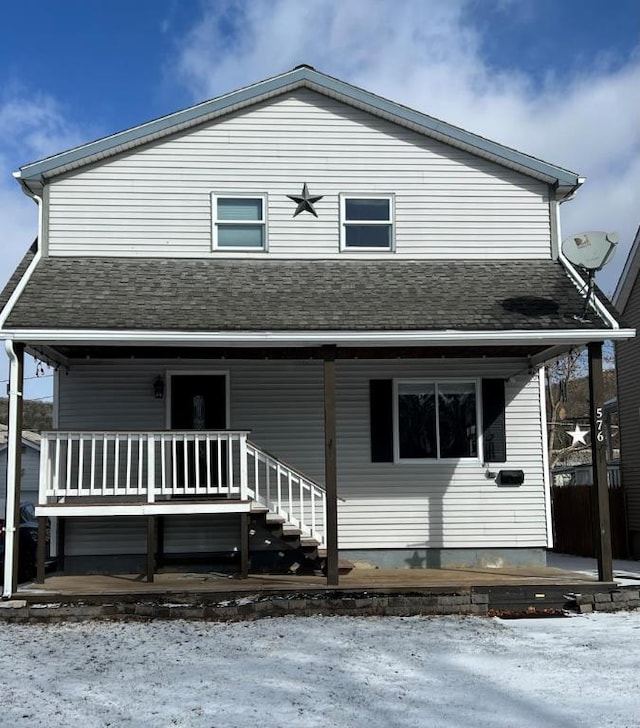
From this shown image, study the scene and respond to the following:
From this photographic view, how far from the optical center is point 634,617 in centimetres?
842

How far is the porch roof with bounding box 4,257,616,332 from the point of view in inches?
362

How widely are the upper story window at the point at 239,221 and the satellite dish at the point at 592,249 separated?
3.94 metres

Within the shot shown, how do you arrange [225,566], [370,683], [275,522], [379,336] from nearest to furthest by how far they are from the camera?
[370,683] → [379,336] → [275,522] → [225,566]

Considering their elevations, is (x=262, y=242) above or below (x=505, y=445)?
above

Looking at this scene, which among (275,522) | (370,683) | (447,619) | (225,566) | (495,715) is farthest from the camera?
(225,566)

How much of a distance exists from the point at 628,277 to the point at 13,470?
36.1ft

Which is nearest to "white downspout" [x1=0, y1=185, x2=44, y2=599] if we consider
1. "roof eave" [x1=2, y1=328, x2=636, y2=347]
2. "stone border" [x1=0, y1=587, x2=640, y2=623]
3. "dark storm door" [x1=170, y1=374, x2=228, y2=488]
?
"roof eave" [x1=2, y1=328, x2=636, y2=347]

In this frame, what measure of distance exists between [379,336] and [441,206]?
3.03 meters

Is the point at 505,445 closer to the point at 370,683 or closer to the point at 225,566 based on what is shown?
the point at 225,566

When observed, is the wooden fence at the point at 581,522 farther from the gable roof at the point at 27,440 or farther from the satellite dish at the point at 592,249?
the gable roof at the point at 27,440

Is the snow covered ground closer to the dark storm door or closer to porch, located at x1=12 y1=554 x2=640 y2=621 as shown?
porch, located at x1=12 y1=554 x2=640 y2=621

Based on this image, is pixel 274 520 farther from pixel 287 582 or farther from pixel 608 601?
pixel 608 601

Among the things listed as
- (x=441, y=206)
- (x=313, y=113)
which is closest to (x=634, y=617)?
(x=441, y=206)

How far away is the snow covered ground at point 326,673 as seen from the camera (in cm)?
542
